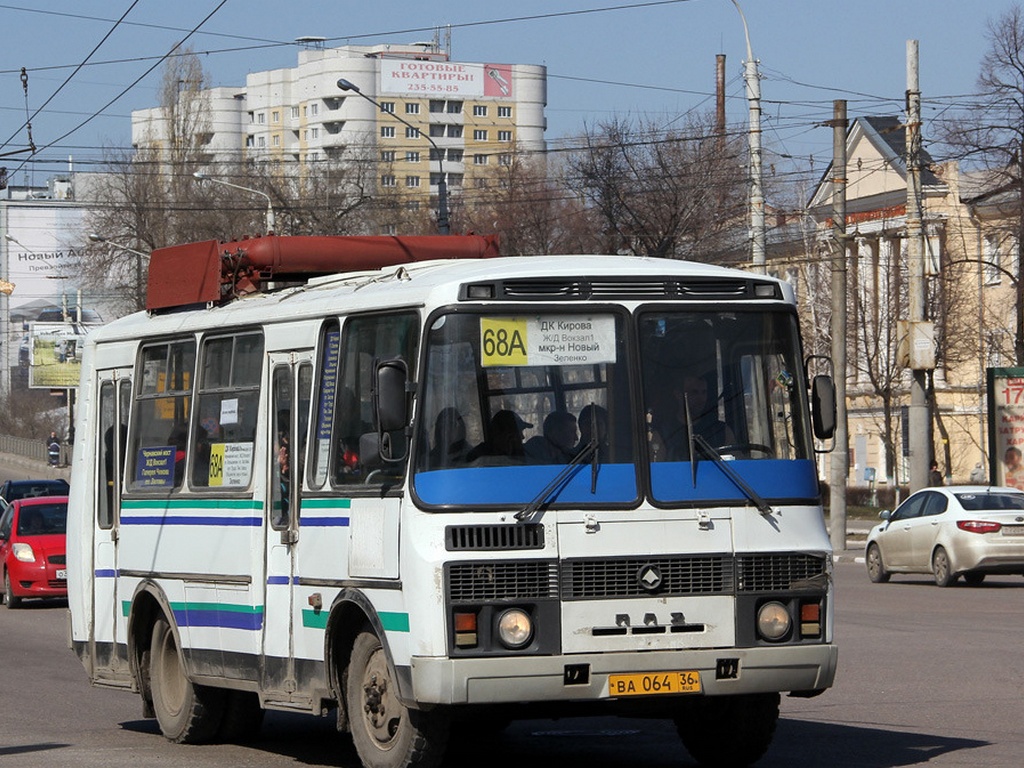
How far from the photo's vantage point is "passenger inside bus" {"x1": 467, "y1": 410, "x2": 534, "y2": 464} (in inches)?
366

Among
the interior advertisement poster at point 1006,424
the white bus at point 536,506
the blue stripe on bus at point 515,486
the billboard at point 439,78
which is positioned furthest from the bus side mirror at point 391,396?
the billboard at point 439,78

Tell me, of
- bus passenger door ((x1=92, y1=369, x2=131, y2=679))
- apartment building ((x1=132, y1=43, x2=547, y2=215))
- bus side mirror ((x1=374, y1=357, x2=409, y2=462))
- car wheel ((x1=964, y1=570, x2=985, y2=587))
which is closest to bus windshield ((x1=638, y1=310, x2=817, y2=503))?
bus side mirror ((x1=374, y1=357, x2=409, y2=462))

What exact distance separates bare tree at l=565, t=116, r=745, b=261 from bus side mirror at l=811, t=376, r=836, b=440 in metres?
43.5

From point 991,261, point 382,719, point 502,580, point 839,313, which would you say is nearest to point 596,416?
point 502,580

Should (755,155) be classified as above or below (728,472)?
above

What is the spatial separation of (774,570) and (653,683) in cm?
84

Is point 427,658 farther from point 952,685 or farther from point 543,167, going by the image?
point 543,167

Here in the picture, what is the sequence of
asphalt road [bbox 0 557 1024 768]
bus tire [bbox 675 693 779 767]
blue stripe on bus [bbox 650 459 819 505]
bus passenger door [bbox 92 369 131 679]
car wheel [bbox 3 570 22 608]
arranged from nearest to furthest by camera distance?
blue stripe on bus [bbox 650 459 819 505] < bus tire [bbox 675 693 779 767] < asphalt road [bbox 0 557 1024 768] < bus passenger door [bbox 92 369 131 679] < car wheel [bbox 3 570 22 608]

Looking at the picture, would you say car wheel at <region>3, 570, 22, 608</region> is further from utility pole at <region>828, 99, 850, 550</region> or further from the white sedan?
utility pole at <region>828, 99, 850, 550</region>

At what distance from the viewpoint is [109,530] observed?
1308 cm

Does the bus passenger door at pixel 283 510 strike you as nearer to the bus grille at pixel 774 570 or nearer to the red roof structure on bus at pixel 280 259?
the red roof structure on bus at pixel 280 259

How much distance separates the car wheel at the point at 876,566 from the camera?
28281 mm

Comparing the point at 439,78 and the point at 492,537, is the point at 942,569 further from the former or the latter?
the point at 439,78

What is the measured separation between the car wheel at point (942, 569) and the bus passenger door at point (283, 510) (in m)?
17.4
